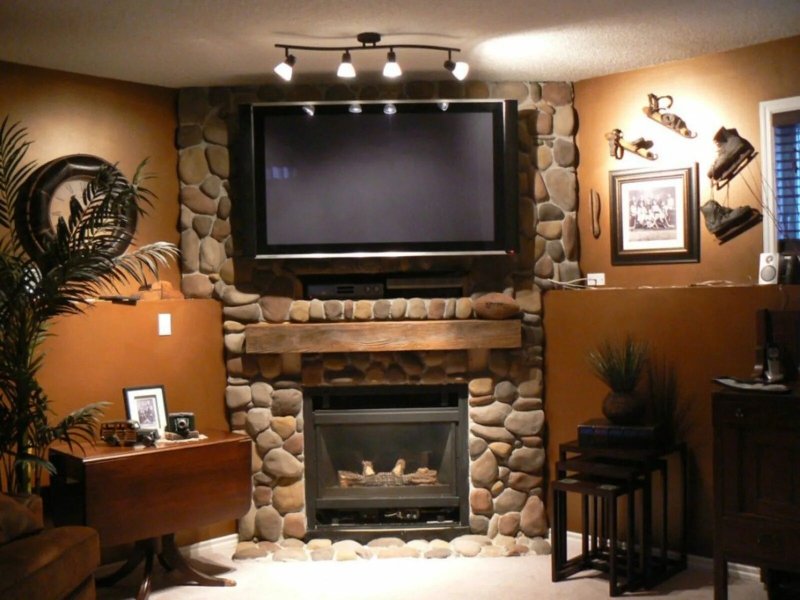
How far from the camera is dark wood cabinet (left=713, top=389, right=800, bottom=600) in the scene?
2.93 metres

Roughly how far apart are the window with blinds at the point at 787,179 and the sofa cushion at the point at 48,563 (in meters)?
3.14

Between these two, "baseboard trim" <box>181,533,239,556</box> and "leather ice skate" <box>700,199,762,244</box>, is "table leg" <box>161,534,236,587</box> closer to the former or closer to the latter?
"baseboard trim" <box>181,533,239,556</box>

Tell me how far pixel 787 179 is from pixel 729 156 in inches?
10.8

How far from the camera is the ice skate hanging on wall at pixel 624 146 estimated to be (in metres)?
4.07

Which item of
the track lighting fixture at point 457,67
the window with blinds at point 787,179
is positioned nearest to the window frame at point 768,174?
the window with blinds at point 787,179

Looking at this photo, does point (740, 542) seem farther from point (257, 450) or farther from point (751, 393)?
point (257, 450)

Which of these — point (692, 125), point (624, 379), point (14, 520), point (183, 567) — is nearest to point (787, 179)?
point (692, 125)

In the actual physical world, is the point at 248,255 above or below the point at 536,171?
below

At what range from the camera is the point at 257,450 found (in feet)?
13.8

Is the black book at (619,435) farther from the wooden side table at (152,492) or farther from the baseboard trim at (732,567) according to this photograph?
the wooden side table at (152,492)

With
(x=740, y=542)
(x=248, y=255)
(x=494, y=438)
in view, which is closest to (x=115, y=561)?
(x=248, y=255)

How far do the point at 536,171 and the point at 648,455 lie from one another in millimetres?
1575

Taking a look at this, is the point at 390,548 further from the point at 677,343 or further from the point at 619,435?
the point at 677,343

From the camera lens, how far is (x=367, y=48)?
3.59 meters
